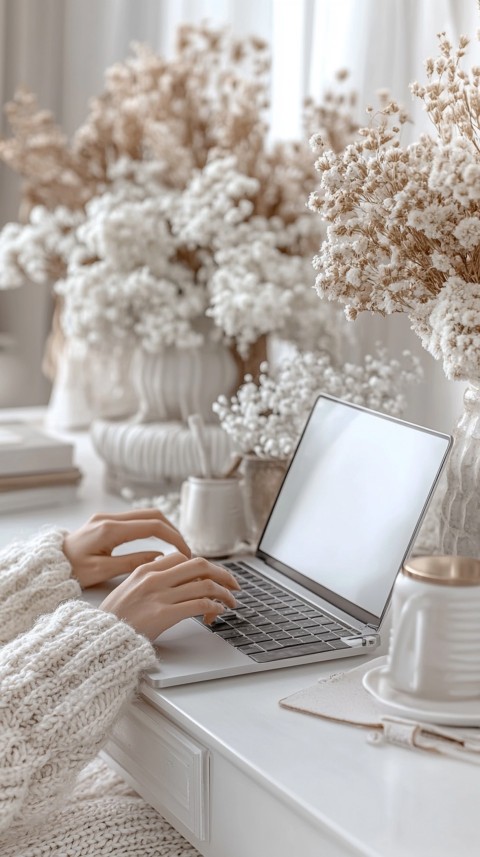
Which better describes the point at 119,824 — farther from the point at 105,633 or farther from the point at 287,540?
the point at 287,540

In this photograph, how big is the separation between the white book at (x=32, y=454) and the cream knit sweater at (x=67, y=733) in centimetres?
70

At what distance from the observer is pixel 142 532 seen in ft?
3.92

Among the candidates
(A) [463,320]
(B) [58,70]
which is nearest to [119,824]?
(A) [463,320]

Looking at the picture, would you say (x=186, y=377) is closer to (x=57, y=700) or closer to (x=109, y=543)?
(x=109, y=543)

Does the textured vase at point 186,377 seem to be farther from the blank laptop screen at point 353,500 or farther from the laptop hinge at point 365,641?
the laptop hinge at point 365,641

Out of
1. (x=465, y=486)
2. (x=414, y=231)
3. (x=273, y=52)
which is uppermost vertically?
(x=273, y=52)

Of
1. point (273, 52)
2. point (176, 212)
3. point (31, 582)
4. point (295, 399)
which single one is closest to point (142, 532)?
point (31, 582)

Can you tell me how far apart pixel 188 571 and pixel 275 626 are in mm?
102

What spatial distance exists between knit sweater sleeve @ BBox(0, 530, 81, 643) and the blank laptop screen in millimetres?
244

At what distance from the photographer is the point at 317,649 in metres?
0.99

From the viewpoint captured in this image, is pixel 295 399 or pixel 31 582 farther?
pixel 295 399

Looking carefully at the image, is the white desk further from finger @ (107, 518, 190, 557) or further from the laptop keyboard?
finger @ (107, 518, 190, 557)

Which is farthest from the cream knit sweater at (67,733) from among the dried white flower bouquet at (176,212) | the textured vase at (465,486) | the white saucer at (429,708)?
the dried white flower bouquet at (176,212)

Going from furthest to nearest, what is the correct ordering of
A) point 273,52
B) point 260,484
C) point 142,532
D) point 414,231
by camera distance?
1. point 273,52
2. point 260,484
3. point 142,532
4. point 414,231
